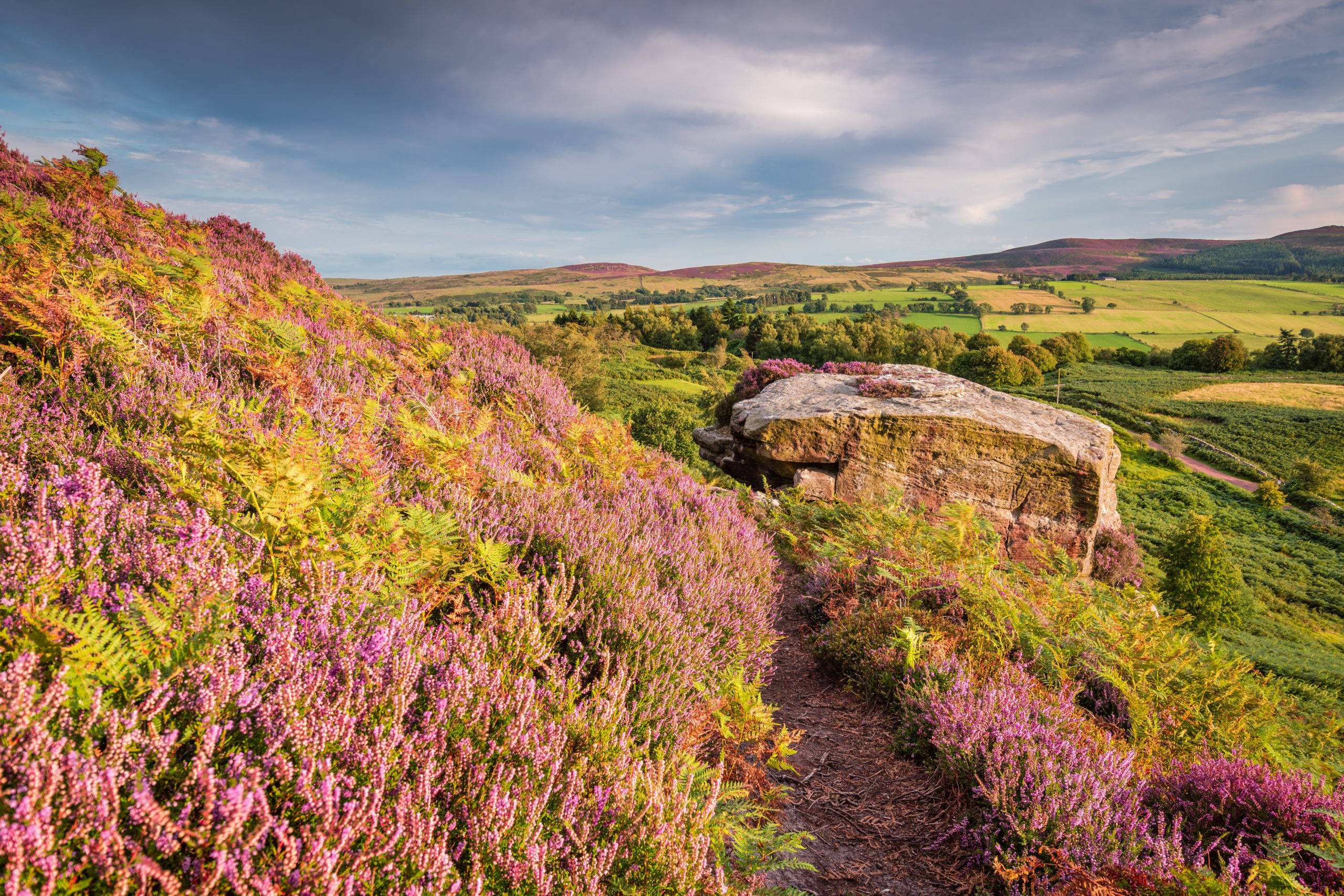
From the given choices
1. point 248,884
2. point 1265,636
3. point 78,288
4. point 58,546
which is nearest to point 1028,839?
point 248,884

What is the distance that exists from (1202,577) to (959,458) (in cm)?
1725

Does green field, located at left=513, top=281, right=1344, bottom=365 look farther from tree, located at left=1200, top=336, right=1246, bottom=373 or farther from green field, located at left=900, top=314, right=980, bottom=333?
tree, located at left=1200, top=336, right=1246, bottom=373

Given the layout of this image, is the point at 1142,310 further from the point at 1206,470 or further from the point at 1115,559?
the point at 1115,559

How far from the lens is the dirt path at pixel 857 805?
2.74 meters

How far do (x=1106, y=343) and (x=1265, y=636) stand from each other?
84.5 metres

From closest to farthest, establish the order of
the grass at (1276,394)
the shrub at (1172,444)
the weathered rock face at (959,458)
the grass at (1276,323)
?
the weathered rock face at (959,458) < the shrub at (1172,444) < the grass at (1276,394) < the grass at (1276,323)

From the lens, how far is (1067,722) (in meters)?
3.43

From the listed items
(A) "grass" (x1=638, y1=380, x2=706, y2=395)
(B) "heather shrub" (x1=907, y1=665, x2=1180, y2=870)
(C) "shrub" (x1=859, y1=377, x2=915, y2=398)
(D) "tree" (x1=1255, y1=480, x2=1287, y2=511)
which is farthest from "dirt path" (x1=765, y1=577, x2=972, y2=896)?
(D) "tree" (x1=1255, y1=480, x2=1287, y2=511)

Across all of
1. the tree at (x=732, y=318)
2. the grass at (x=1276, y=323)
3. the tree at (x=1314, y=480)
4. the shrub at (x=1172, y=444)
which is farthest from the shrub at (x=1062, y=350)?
the tree at (x=732, y=318)

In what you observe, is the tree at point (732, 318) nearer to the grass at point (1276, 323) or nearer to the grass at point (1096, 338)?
the grass at point (1096, 338)

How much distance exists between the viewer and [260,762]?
1.31 m

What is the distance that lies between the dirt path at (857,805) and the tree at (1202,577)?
22.8m

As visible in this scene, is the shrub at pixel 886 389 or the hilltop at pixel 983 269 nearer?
the shrub at pixel 886 389

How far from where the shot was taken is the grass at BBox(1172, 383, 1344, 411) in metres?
57.6
